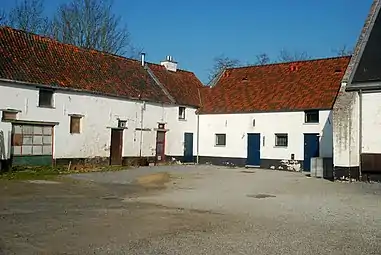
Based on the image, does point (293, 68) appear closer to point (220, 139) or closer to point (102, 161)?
point (220, 139)

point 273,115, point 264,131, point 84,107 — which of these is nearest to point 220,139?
point 264,131

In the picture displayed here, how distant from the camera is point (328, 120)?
29969 millimetres

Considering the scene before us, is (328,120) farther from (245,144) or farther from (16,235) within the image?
(16,235)

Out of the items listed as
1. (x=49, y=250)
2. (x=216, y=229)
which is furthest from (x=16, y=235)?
(x=216, y=229)

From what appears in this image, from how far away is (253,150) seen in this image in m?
33.9

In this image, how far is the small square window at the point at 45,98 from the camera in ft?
86.6

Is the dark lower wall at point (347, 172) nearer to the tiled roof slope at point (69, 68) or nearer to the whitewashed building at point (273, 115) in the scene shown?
the whitewashed building at point (273, 115)

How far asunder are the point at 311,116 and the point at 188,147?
33.6ft

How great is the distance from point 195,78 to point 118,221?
→ 1277 inches

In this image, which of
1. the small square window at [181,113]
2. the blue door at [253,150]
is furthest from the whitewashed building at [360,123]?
the small square window at [181,113]

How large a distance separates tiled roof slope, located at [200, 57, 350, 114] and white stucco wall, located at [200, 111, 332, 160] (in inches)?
21.3

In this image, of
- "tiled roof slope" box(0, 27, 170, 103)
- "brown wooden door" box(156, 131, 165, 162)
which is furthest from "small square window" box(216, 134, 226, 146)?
"tiled roof slope" box(0, 27, 170, 103)

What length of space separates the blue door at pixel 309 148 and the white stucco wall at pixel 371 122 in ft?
24.4

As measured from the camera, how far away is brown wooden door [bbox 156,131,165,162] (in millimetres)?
34594
